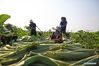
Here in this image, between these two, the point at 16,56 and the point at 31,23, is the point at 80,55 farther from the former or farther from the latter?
the point at 31,23

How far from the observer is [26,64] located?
13.0 feet

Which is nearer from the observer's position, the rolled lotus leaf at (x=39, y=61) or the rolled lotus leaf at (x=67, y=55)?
the rolled lotus leaf at (x=39, y=61)

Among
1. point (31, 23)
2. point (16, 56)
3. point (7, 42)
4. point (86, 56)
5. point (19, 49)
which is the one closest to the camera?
point (86, 56)

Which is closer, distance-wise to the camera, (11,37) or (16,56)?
(16,56)

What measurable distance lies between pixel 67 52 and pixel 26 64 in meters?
0.79

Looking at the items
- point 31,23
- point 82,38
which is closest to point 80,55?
point 82,38

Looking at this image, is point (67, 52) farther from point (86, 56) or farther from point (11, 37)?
point (11, 37)

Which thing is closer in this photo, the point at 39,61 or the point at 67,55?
the point at 39,61

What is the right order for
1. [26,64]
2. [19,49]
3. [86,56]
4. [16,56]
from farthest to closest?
[19,49]
[16,56]
[86,56]
[26,64]

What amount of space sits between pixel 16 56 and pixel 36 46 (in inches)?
22.0

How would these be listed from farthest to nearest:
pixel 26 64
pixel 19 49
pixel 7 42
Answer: pixel 7 42, pixel 19 49, pixel 26 64

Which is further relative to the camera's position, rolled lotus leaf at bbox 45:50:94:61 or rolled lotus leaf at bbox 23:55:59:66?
rolled lotus leaf at bbox 45:50:94:61

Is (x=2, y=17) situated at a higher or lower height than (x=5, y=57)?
higher

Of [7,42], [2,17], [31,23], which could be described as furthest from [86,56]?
[31,23]
